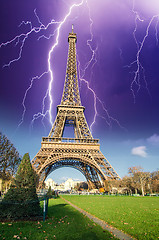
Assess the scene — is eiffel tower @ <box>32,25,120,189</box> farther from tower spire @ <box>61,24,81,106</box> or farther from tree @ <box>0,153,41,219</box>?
tree @ <box>0,153,41,219</box>

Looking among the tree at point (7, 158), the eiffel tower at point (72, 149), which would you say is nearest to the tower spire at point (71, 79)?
the eiffel tower at point (72, 149)

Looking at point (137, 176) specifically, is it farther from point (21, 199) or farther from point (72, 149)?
point (21, 199)

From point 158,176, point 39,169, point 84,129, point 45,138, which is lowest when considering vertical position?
point 158,176

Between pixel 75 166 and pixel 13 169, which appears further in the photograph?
pixel 75 166

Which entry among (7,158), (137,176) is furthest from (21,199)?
(137,176)

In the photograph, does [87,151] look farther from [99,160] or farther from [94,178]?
[94,178]

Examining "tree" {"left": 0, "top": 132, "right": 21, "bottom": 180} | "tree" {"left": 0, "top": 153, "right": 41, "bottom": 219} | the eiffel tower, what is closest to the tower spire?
the eiffel tower

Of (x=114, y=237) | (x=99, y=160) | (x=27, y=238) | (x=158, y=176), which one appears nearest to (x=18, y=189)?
(x=27, y=238)

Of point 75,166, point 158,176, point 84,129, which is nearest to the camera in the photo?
point 84,129
